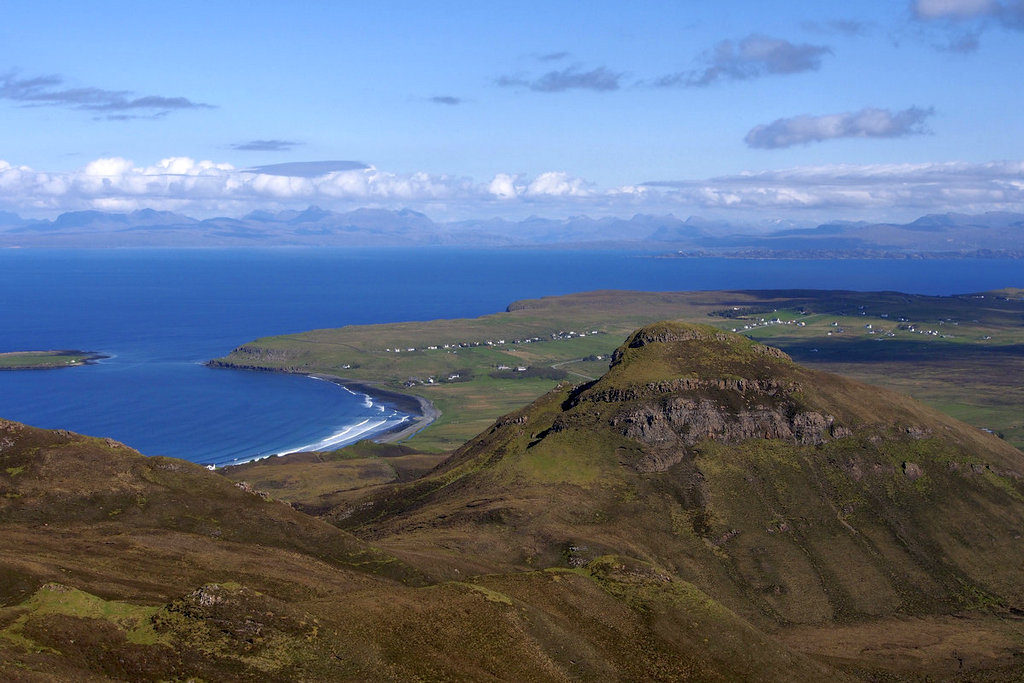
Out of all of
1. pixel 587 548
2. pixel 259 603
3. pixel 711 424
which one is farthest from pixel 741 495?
pixel 259 603

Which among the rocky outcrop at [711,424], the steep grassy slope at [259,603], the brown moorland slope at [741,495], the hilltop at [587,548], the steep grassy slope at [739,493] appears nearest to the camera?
the steep grassy slope at [259,603]

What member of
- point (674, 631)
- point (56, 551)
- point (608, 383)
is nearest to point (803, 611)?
point (674, 631)

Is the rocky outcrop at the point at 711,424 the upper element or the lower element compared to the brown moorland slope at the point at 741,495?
upper

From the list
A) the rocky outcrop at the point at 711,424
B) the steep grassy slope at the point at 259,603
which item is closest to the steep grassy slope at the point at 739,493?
the rocky outcrop at the point at 711,424

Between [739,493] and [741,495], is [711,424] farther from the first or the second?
[741,495]

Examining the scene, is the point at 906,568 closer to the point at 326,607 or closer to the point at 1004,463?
the point at 1004,463

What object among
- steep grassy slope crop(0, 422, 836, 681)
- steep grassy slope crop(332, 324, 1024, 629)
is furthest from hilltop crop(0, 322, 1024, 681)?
steep grassy slope crop(332, 324, 1024, 629)

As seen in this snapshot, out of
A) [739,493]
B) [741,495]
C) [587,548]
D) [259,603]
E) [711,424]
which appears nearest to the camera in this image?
[259,603]

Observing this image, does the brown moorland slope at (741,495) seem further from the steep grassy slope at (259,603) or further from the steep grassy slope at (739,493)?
the steep grassy slope at (259,603)

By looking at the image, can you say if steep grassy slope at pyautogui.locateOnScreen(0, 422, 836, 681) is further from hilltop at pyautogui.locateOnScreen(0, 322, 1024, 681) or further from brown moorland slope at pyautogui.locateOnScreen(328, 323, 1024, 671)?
brown moorland slope at pyautogui.locateOnScreen(328, 323, 1024, 671)
